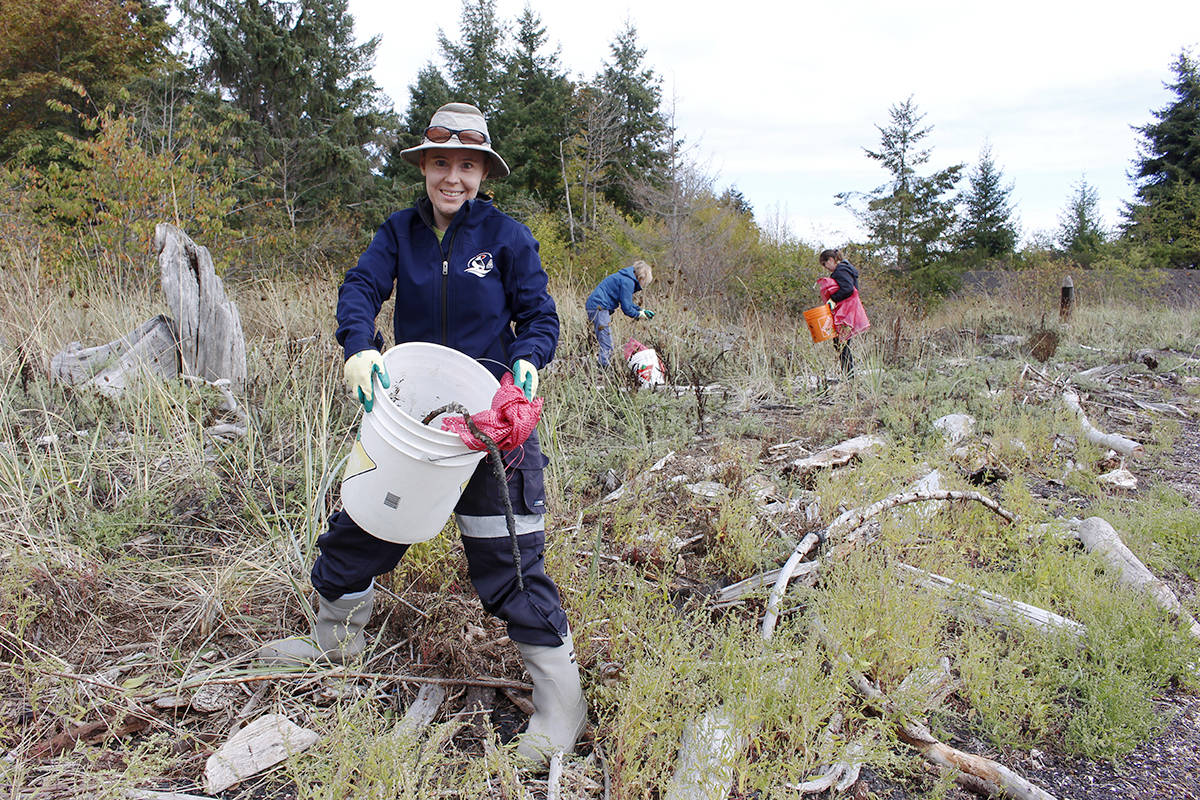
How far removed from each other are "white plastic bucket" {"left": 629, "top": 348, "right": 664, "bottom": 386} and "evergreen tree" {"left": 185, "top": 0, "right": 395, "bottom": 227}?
1497 centimetres

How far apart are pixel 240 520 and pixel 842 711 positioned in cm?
240

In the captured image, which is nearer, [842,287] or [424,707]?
[424,707]

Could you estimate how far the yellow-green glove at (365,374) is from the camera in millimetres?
1692

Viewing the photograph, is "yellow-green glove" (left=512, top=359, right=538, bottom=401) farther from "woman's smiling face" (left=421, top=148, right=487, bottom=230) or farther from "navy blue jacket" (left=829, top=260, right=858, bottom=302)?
"navy blue jacket" (left=829, top=260, right=858, bottom=302)

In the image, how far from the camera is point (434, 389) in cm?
190

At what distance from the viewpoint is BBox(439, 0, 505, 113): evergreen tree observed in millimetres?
26000

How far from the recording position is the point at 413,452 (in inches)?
64.9

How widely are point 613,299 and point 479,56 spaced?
24189 millimetres

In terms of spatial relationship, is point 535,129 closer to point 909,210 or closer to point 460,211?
point 909,210

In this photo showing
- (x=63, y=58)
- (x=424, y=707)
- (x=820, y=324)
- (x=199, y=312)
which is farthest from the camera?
(x=63, y=58)

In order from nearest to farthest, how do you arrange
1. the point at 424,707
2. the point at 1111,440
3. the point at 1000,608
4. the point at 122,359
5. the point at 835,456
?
1. the point at 424,707
2. the point at 1000,608
3. the point at 122,359
4. the point at 835,456
5. the point at 1111,440

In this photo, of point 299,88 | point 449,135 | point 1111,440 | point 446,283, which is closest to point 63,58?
point 299,88

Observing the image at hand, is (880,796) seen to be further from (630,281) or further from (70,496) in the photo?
(630,281)

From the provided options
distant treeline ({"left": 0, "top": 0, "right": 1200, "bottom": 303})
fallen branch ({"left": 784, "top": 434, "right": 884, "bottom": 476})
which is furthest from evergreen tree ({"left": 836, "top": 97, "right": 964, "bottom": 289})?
fallen branch ({"left": 784, "top": 434, "right": 884, "bottom": 476})
